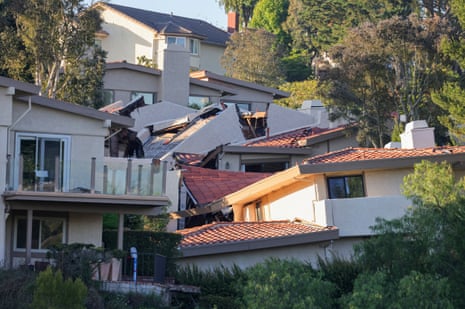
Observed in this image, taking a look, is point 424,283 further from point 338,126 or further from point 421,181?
point 338,126

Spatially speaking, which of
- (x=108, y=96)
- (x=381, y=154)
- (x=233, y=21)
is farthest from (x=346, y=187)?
(x=233, y=21)

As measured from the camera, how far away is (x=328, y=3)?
8175 cm

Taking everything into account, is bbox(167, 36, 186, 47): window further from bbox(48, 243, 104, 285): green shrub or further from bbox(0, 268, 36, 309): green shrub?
bbox(0, 268, 36, 309): green shrub

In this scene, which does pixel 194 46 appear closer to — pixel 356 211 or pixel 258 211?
pixel 258 211

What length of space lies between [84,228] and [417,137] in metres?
11.6

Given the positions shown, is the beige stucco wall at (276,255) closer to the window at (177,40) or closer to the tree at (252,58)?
the tree at (252,58)

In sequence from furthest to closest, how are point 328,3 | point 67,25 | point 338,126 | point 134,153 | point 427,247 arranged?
point 328,3, point 338,126, point 67,25, point 134,153, point 427,247

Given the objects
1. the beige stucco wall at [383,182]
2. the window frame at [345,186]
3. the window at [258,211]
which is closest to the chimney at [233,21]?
the window at [258,211]

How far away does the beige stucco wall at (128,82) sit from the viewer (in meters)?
54.7

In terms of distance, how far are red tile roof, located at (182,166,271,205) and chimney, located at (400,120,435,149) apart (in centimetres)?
622

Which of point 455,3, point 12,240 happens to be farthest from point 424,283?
point 455,3

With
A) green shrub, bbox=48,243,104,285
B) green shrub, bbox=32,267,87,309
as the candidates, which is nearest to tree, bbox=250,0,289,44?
→ green shrub, bbox=48,243,104,285

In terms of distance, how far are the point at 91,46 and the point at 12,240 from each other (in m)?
19.0

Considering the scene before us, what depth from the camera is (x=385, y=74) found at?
49125 mm
